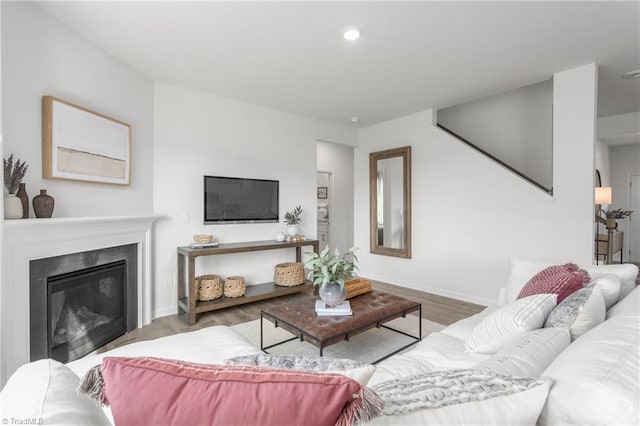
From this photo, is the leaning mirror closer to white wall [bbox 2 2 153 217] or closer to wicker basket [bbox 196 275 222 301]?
wicker basket [bbox 196 275 222 301]

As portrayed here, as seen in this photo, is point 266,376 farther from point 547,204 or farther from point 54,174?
point 547,204

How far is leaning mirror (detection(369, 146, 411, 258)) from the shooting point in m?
4.49

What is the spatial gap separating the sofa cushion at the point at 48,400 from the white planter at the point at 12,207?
1542mm

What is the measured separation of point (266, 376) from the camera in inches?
22.9

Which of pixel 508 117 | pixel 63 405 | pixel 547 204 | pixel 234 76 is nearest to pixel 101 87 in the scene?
pixel 234 76

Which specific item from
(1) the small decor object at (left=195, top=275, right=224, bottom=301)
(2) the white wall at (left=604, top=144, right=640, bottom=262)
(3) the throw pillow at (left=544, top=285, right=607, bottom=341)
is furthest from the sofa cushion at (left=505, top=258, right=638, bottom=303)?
(2) the white wall at (left=604, top=144, right=640, bottom=262)

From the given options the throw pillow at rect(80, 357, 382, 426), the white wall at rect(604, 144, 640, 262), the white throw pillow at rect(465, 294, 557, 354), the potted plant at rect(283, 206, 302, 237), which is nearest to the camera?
the throw pillow at rect(80, 357, 382, 426)

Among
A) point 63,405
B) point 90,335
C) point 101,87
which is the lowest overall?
point 90,335

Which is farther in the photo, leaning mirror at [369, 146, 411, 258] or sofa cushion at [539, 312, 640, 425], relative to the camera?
leaning mirror at [369, 146, 411, 258]

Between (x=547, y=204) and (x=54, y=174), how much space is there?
446 centimetres

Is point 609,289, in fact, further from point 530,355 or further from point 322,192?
point 322,192

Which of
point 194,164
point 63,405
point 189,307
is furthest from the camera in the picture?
point 194,164

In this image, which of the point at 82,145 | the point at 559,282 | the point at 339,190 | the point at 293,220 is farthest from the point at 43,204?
the point at 339,190

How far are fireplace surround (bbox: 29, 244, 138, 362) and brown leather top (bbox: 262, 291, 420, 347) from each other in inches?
57.3
